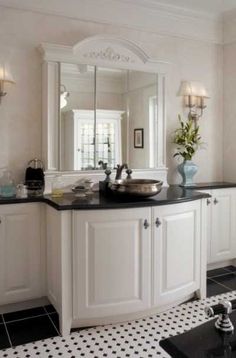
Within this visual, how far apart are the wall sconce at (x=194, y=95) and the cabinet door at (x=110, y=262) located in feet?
5.13

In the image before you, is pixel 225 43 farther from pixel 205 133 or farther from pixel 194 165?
pixel 194 165

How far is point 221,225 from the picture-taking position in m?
3.46

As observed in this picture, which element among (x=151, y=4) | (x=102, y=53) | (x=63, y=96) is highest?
(x=151, y=4)

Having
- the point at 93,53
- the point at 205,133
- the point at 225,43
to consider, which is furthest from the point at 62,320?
the point at 225,43

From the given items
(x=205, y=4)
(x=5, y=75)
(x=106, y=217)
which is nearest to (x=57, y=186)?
(x=106, y=217)

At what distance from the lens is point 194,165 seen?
137 inches

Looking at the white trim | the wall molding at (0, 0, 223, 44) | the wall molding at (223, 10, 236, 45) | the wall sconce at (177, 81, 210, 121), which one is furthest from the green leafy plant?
the wall molding at (223, 10, 236, 45)

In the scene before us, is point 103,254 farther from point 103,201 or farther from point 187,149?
point 187,149

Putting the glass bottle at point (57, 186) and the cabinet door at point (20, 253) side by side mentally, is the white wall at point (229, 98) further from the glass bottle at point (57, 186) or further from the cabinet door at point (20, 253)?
the cabinet door at point (20, 253)

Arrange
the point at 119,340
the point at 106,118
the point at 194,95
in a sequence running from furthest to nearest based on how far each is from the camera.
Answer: the point at 194,95, the point at 106,118, the point at 119,340

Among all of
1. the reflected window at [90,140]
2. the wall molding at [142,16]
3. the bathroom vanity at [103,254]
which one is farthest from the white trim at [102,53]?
the bathroom vanity at [103,254]

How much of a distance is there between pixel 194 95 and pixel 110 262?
2024 millimetres

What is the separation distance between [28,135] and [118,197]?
95 cm

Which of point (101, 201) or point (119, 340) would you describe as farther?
point (101, 201)
